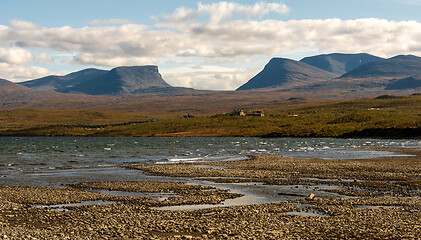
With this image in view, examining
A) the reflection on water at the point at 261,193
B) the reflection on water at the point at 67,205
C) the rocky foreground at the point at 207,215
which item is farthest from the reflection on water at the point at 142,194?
the reflection on water at the point at 261,193

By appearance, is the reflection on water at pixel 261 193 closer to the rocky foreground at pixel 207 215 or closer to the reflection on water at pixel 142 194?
the rocky foreground at pixel 207 215

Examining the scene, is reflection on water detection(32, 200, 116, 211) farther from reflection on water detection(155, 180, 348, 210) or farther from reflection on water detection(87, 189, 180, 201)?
reflection on water detection(155, 180, 348, 210)

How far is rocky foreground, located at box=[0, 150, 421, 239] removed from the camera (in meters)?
19.9

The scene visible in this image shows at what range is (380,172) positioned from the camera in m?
44.9

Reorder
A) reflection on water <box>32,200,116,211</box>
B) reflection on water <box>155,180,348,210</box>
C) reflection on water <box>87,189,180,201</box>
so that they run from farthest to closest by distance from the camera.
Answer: reflection on water <box>87,189,180,201</box>, reflection on water <box>155,180,348,210</box>, reflection on water <box>32,200,116,211</box>

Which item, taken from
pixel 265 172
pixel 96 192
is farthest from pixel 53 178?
pixel 265 172

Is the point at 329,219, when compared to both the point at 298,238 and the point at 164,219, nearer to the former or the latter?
the point at 298,238

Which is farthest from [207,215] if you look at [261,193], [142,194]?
[142,194]

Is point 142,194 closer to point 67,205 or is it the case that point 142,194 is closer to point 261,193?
point 67,205

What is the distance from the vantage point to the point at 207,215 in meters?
24.2

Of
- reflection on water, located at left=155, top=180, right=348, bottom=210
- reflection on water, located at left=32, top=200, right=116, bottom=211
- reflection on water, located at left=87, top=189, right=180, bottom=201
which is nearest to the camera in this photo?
reflection on water, located at left=32, top=200, right=116, bottom=211

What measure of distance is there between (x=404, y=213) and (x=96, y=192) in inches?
865

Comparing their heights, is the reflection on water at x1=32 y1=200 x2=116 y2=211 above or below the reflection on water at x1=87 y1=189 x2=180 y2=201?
above

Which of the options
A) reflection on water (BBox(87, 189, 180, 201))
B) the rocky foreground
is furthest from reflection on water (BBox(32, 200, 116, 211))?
reflection on water (BBox(87, 189, 180, 201))
